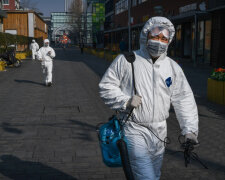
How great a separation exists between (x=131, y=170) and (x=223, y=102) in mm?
7155

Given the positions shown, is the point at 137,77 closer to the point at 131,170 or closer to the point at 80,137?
the point at 131,170

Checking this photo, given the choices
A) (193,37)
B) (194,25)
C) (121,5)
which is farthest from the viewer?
(121,5)

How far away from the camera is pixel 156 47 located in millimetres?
2803

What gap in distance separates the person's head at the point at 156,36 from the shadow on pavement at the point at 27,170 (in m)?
2.16

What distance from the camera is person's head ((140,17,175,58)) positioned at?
2809mm

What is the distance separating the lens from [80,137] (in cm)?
618

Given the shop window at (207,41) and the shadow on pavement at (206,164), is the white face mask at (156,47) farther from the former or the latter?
the shop window at (207,41)

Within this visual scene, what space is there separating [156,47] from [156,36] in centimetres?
11

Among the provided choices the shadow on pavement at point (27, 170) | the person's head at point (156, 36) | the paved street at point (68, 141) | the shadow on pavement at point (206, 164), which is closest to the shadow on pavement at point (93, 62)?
the paved street at point (68, 141)

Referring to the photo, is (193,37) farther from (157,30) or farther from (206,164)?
(157,30)

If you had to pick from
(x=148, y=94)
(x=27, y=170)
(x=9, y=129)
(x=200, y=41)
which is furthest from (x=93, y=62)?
(x=148, y=94)

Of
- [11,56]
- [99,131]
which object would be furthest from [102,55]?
[99,131]

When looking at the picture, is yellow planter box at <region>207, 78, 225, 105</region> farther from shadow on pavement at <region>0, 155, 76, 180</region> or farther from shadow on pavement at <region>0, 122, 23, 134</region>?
shadow on pavement at <region>0, 155, 76, 180</region>

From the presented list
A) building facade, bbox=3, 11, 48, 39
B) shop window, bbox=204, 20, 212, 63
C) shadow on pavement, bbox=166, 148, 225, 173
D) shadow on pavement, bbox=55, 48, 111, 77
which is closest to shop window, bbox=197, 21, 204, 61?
shop window, bbox=204, 20, 212, 63
